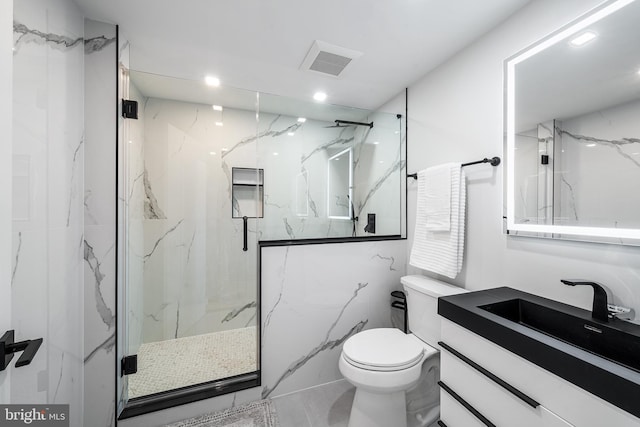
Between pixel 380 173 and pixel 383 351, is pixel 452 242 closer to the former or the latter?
pixel 383 351

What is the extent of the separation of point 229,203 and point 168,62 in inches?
45.4

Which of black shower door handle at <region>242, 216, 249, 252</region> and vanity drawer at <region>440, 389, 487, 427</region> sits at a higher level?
black shower door handle at <region>242, 216, 249, 252</region>

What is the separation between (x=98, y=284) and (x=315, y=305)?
1.30 m

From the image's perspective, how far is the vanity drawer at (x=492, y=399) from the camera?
790 mm

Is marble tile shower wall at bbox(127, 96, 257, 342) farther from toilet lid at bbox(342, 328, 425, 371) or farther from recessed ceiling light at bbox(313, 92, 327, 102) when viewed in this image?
toilet lid at bbox(342, 328, 425, 371)

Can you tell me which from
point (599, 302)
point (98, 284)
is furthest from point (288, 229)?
point (599, 302)

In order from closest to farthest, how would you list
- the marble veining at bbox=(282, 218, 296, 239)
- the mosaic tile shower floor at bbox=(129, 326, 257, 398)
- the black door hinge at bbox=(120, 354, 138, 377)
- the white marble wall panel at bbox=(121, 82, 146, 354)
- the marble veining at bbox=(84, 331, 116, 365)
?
the marble veining at bbox=(84, 331, 116, 365)
the black door hinge at bbox=(120, 354, 138, 377)
the white marble wall panel at bbox=(121, 82, 146, 354)
the mosaic tile shower floor at bbox=(129, 326, 257, 398)
the marble veining at bbox=(282, 218, 296, 239)

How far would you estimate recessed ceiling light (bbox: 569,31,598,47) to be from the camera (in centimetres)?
106

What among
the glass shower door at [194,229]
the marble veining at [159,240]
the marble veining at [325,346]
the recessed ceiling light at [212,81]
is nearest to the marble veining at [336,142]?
the glass shower door at [194,229]

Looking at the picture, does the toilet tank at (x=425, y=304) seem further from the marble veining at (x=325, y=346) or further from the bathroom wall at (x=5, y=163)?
the bathroom wall at (x=5, y=163)

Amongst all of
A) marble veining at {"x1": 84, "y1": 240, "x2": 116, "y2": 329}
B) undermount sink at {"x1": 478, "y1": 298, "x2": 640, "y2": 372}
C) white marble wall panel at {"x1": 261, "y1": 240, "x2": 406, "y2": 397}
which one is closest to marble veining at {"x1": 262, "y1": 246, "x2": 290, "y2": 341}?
white marble wall panel at {"x1": 261, "y1": 240, "x2": 406, "y2": 397}

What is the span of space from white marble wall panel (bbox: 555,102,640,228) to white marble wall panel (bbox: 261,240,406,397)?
119 centimetres

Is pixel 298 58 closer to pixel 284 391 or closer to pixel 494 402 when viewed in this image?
pixel 494 402

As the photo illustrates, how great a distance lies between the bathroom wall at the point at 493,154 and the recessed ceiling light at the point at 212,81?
163 centimetres
